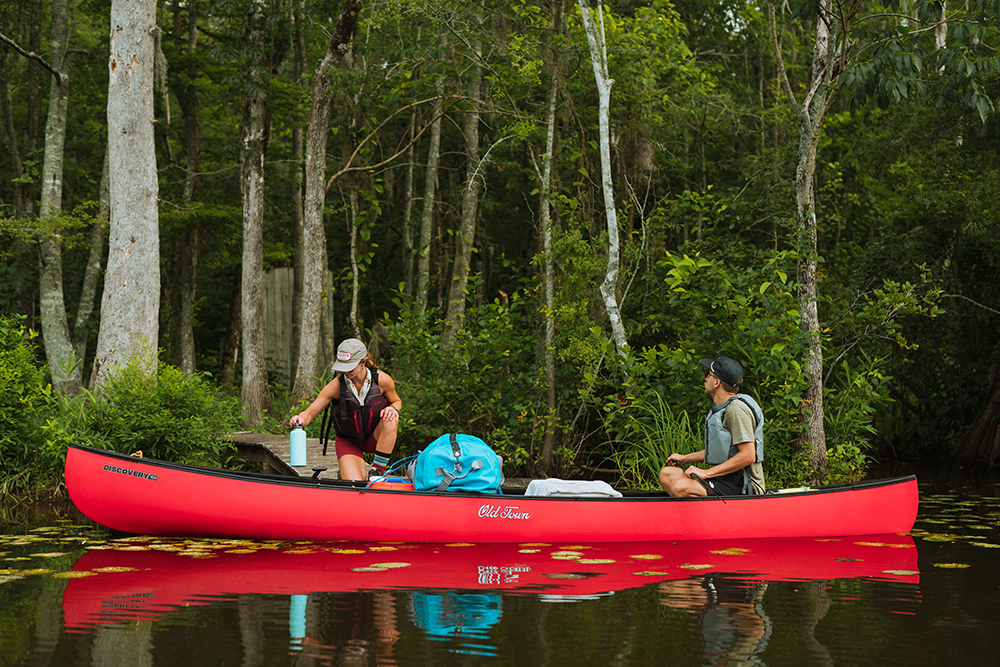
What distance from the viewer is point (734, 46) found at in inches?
679

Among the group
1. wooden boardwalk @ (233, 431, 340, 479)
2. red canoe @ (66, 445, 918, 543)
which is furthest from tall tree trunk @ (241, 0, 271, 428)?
red canoe @ (66, 445, 918, 543)

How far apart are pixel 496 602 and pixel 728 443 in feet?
7.70

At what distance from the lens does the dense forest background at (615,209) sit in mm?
8516

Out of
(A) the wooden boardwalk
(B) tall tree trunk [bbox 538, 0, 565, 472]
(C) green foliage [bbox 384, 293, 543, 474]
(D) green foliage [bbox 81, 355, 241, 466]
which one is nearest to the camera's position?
(D) green foliage [bbox 81, 355, 241, 466]

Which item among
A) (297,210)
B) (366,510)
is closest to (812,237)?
(366,510)

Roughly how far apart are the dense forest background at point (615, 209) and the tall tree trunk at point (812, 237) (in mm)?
79

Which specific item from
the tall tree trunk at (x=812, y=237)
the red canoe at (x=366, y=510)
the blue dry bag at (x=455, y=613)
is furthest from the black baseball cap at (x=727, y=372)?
the tall tree trunk at (x=812, y=237)

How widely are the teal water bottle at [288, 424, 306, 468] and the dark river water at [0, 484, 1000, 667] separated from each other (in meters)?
0.58

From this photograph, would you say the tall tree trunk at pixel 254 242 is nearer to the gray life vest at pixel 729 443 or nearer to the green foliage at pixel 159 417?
the green foliage at pixel 159 417

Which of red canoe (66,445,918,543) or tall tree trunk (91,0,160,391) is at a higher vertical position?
tall tree trunk (91,0,160,391)

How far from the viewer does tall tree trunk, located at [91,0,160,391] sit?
908 cm

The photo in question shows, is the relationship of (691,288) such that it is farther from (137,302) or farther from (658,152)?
(137,302)

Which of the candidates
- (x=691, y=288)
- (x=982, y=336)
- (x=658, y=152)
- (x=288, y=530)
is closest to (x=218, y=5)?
(x=658, y=152)

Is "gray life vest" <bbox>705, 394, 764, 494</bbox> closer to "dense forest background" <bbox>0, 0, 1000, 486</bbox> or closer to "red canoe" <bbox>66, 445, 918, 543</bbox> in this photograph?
"red canoe" <bbox>66, 445, 918, 543</bbox>
